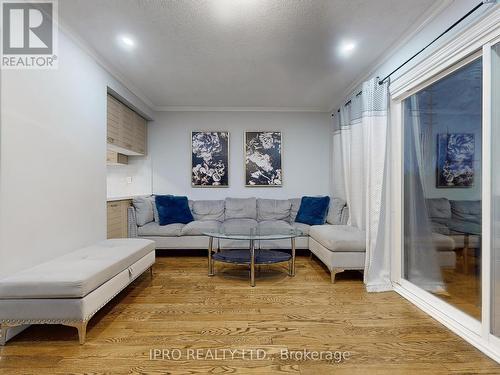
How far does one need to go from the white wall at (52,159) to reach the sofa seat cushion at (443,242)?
3355 millimetres

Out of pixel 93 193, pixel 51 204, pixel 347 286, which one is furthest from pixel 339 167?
pixel 51 204

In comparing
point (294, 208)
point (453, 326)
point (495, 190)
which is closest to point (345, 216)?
point (294, 208)

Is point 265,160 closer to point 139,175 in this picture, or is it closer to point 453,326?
point 139,175

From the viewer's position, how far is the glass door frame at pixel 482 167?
69.3 inches

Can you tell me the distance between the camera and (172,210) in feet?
14.2

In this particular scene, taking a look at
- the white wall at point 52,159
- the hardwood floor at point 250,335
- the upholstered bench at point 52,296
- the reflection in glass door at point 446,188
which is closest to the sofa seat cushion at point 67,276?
the upholstered bench at point 52,296

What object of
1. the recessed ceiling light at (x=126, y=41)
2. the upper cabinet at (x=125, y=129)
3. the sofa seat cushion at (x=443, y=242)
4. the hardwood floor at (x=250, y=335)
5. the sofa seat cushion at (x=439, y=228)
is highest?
the recessed ceiling light at (x=126, y=41)

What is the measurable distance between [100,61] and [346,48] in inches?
105

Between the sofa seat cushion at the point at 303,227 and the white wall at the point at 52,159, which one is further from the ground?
the white wall at the point at 52,159

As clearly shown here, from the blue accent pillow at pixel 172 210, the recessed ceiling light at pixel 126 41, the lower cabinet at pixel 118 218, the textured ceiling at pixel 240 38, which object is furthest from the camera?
the blue accent pillow at pixel 172 210

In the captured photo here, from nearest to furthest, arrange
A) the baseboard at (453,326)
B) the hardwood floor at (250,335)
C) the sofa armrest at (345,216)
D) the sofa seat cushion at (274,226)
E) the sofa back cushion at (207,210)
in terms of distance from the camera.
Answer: the hardwood floor at (250,335), the baseboard at (453,326), the sofa seat cushion at (274,226), the sofa armrest at (345,216), the sofa back cushion at (207,210)

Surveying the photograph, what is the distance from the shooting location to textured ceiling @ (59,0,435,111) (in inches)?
84.4

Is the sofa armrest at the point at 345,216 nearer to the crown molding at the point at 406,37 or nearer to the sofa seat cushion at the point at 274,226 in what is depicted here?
the sofa seat cushion at the point at 274,226

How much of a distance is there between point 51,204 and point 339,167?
381cm
